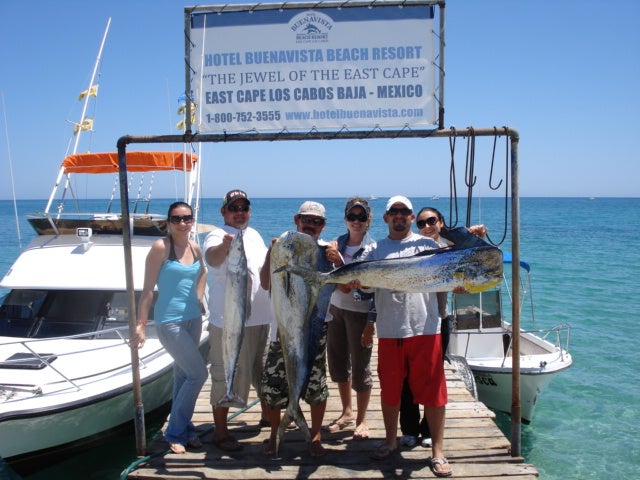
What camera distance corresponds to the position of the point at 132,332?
4.13 metres

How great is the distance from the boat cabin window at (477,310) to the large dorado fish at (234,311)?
6299 mm

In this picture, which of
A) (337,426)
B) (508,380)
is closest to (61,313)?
(337,426)

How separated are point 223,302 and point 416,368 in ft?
4.90

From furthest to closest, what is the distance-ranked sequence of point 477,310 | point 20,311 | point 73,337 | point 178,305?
1. point 477,310
2. point 20,311
3. point 73,337
4. point 178,305

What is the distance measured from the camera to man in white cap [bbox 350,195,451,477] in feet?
12.2

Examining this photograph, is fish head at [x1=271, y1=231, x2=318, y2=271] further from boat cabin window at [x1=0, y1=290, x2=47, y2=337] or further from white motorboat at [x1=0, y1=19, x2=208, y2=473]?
boat cabin window at [x1=0, y1=290, x2=47, y2=337]

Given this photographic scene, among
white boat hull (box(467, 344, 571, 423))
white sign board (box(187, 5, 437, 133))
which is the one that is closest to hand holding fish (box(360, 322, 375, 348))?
white sign board (box(187, 5, 437, 133))

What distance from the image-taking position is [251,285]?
3959 millimetres

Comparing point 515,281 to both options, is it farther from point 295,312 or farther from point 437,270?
point 295,312

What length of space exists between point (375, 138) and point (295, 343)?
5.35 feet

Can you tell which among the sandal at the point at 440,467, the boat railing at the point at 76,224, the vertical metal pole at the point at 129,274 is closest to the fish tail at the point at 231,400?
the vertical metal pole at the point at 129,274

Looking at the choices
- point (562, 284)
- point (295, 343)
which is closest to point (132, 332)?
point (295, 343)

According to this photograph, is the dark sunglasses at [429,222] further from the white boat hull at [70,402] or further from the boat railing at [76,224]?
the boat railing at [76,224]

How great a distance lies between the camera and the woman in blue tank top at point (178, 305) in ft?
13.1
